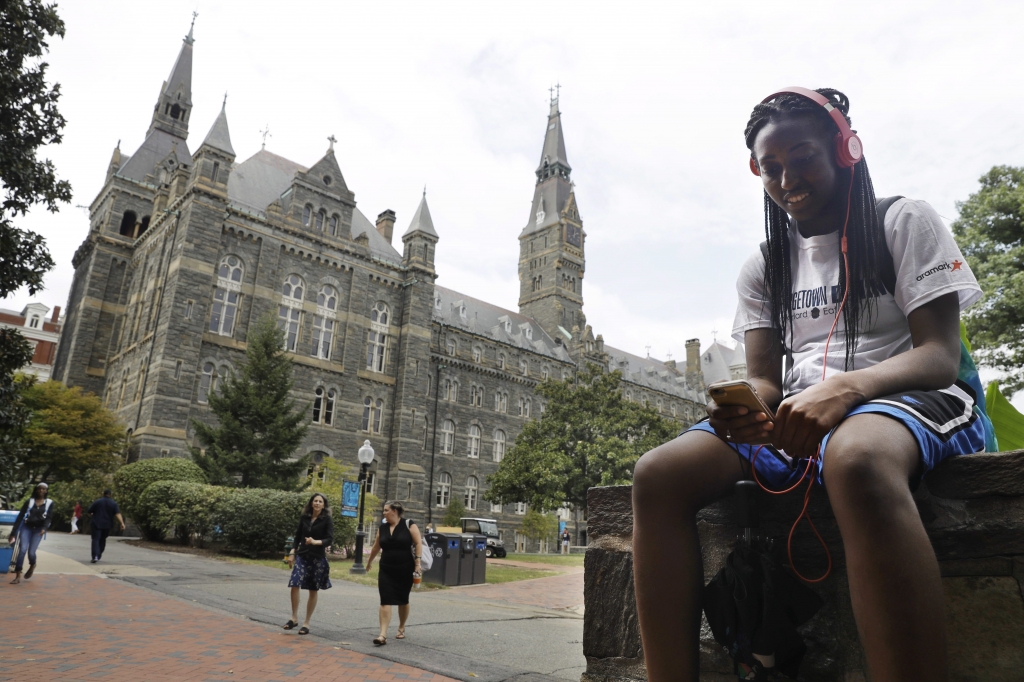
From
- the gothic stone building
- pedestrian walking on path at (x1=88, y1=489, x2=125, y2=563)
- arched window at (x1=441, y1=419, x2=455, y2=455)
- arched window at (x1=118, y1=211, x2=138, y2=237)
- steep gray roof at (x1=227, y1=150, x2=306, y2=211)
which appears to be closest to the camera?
pedestrian walking on path at (x1=88, y1=489, x2=125, y2=563)

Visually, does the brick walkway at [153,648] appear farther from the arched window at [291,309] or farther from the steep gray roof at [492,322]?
the steep gray roof at [492,322]

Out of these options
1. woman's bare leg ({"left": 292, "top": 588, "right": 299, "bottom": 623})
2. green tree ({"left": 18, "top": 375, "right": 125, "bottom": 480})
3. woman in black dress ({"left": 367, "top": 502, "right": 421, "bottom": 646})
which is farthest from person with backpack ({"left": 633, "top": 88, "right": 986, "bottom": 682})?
green tree ({"left": 18, "top": 375, "right": 125, "bottom": 480})

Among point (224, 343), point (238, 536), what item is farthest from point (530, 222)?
point (238, 536)

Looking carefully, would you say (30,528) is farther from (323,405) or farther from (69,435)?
(323,405)

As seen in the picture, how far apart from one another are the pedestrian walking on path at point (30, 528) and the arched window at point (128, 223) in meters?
32.2

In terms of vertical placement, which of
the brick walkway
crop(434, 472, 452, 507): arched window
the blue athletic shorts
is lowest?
the brick walkway

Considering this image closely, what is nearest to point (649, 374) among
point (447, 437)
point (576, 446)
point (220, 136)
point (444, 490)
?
point (447, 437)

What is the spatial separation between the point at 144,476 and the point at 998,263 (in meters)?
29.3

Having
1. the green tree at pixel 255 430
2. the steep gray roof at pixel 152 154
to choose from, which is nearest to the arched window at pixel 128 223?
the steep gray roof at pixel 152 154

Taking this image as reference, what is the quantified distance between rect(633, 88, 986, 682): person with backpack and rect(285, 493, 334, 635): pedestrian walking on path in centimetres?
698

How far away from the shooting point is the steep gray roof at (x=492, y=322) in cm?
4878

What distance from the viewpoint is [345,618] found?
9.10 metres

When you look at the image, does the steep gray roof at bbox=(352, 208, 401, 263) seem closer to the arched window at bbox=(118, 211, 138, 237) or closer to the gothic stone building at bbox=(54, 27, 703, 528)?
the gothic stone building at bbox=(54, 27, 703, 528)

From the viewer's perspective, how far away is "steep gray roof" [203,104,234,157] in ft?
103
